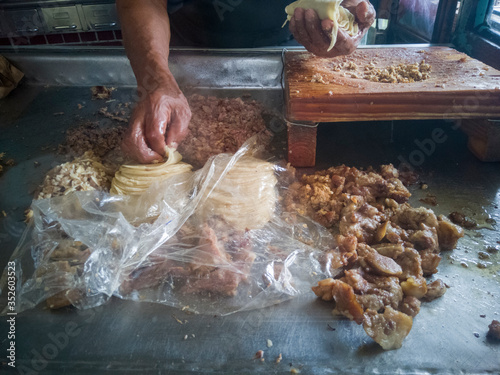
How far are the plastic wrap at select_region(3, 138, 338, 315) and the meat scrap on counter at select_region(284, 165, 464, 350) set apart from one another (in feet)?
0.29

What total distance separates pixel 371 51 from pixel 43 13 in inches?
163

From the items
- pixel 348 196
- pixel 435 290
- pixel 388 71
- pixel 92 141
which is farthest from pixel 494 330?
pixel 92 141

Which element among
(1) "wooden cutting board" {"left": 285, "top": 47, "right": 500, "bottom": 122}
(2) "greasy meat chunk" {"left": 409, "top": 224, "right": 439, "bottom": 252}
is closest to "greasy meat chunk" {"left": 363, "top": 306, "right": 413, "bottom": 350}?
Result: (2) "greasy meat chunk" {"left": 409, "top": 224, "right": 439, "bottom": 252}

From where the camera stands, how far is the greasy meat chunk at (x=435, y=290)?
123 cm

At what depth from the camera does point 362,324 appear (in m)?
1.16

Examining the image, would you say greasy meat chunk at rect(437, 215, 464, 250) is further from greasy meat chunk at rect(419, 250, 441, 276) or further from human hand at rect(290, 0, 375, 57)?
human hand at rect(290, 0, 375, 57)

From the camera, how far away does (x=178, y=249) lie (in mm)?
1366

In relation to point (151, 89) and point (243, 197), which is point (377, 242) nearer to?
point (243, 197)

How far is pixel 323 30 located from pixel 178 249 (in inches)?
52.5

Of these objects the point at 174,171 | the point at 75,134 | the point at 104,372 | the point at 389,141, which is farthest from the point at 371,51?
the point at 104,372

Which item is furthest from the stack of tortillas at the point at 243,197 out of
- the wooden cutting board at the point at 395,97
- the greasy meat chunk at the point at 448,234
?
the greasy meat chunk at the point at 448,234

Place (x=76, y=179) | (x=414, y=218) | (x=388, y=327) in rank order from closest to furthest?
1. (x=388, y=327)
2. (x=414, y=218)
3. (x=76, y=179)

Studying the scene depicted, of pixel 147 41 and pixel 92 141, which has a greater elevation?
pixel 147 41

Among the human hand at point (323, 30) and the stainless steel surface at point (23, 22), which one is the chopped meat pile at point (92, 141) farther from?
the stainless steel surface at point (23, 22)
